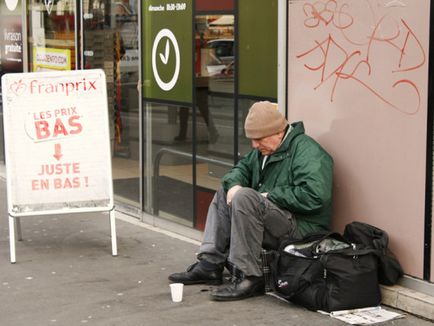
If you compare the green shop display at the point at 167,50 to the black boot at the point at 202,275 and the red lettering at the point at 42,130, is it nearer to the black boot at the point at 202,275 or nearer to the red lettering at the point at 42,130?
the red lettering at the point at 42,130

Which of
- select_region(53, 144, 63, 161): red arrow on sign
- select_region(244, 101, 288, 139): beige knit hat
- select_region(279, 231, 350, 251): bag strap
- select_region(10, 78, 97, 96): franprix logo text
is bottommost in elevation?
select_region(279, 231, 350, 251): bag strap

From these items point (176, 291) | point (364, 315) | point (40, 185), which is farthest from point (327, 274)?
point (40, 185)

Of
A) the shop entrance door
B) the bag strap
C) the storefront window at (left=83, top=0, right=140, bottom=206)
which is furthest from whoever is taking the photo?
the storefront window at (left=83, top=0, right=140, bottom=206)

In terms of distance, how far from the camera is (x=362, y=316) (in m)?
5.10

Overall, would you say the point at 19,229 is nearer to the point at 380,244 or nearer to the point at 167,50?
the point at 167,50

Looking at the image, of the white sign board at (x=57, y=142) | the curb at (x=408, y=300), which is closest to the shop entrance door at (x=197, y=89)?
the white sign board at (x=57, y=142)

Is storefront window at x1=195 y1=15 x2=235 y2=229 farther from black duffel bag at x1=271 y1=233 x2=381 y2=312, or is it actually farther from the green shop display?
black duffel bag at x1=271 y1=233 x2=381 y2=312

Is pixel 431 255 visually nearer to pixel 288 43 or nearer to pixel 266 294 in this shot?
pixel 266 294

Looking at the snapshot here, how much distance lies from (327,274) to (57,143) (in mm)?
2520

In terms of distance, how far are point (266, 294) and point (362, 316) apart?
73cm

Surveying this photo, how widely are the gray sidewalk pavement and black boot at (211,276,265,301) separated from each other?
4 cm

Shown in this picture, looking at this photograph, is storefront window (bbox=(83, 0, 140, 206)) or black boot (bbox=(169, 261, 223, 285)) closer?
black boot (bbox=(169, 261, 223, 285))

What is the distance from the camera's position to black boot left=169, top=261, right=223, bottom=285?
19.2 ft

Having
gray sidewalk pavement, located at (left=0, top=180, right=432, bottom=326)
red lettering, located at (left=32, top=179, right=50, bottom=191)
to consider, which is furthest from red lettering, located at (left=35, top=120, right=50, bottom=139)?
gray sidewalk pavement, located at (left=0, top=180, right=432, bottom=326)
